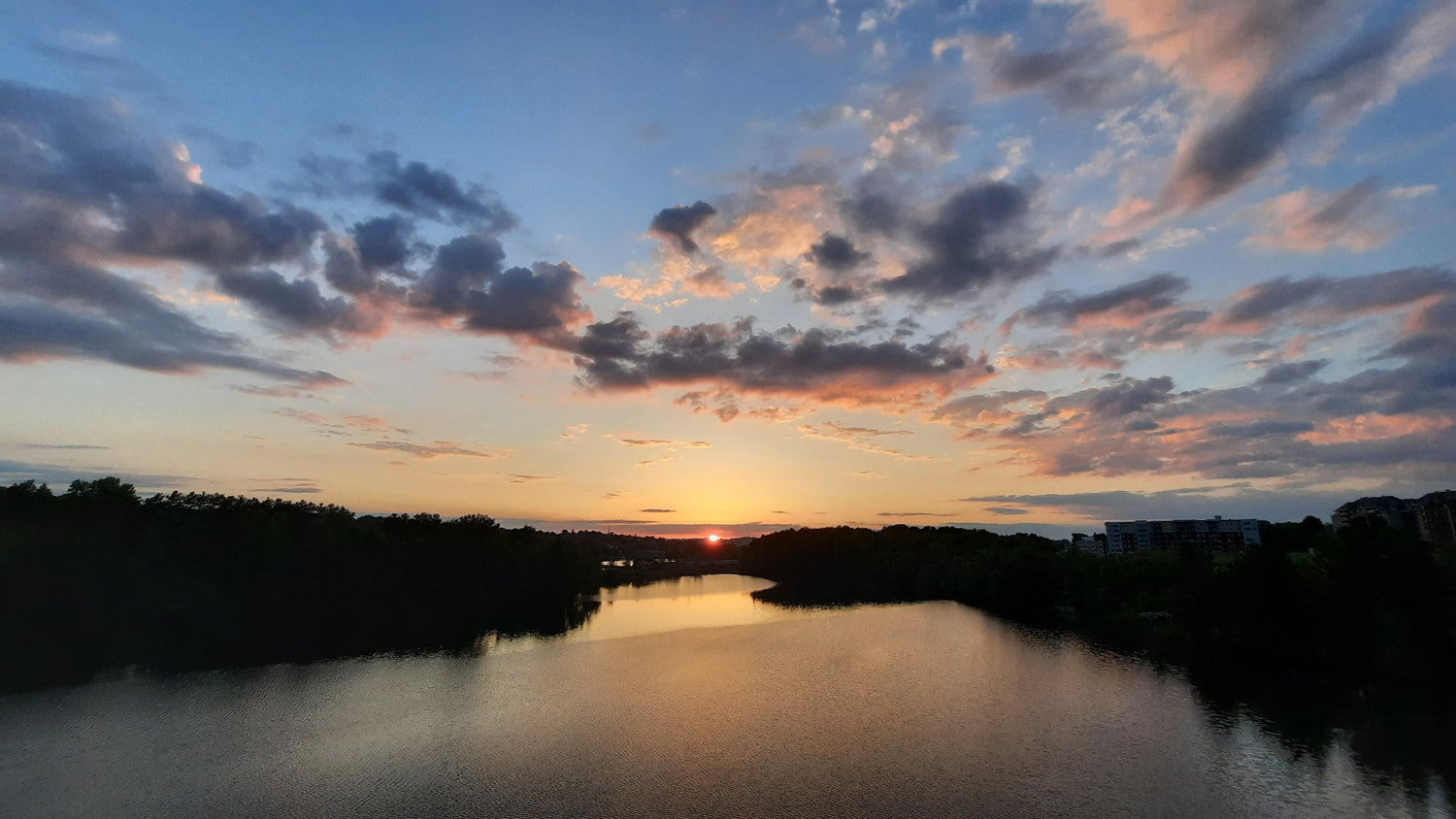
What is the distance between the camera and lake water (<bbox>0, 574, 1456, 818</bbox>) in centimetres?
2991

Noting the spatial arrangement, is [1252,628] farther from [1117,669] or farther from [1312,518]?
[1312,518]

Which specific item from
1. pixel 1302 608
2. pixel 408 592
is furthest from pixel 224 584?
pixel 1302 608

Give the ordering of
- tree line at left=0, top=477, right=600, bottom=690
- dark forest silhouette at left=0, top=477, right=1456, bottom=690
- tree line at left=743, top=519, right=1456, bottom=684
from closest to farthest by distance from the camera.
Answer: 1. tree line at left=743, top=519, right=1456, bottom=684
2. dark forest silhouette at left=0, top=477, right=1456, bottom=690
3. tree line at left=0, top=477, right=600, bottom=690

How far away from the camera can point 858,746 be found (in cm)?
3766

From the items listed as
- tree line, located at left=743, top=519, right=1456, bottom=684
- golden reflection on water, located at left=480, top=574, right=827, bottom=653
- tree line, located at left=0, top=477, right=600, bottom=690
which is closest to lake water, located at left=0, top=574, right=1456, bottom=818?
tree line, located at left=743, top=519, right=1456, bottom=684

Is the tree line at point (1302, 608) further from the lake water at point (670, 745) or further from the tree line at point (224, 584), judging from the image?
the tree line at point (224, 584)

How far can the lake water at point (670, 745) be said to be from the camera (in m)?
29.9

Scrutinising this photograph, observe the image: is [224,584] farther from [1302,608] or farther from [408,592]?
[1302,608]

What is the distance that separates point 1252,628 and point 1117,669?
13.8m

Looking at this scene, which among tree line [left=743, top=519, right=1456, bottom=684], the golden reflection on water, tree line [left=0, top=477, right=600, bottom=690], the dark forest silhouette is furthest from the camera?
the golden reflection on water

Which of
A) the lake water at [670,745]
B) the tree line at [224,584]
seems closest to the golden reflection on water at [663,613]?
the tree line at [224,584]

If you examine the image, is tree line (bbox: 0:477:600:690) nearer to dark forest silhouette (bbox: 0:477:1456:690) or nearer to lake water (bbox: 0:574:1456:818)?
dark forest silhouette (bbox: 0:477:1456:690)

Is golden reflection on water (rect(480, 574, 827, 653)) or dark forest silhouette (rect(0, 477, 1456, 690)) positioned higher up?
dark forest silhouette (rect(0, 477, 1456, 690))

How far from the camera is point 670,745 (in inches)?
1492
